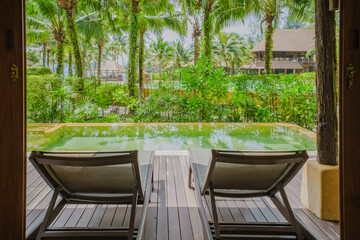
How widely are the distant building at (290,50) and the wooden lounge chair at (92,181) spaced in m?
27.1

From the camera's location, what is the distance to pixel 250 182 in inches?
88.0

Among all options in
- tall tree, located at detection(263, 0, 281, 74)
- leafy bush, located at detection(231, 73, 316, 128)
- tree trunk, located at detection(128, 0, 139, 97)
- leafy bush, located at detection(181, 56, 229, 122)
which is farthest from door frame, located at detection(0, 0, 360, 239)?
tall tree, located at detection(263, 0, 281, 74)

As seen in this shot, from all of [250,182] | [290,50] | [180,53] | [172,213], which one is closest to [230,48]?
[180,53]

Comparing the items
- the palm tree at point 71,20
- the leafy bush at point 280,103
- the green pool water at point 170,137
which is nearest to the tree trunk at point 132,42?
the palm tree at point 71,20

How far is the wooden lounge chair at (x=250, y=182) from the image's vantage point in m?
2.00

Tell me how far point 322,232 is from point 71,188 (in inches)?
74.1
